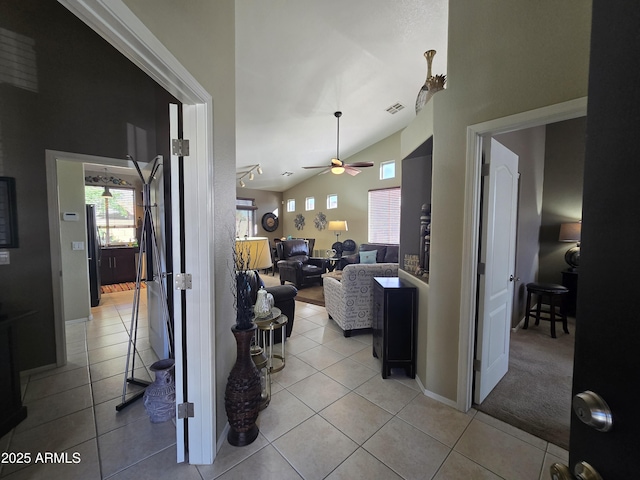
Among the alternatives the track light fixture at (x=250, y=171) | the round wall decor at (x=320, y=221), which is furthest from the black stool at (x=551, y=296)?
the track light fixture at (x=250, y=171)

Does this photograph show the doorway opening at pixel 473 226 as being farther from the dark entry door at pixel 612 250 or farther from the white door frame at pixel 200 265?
the white door frame at pixel 200 265

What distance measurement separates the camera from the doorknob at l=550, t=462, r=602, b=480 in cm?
51

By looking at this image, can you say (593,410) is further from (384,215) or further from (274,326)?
(384,215)

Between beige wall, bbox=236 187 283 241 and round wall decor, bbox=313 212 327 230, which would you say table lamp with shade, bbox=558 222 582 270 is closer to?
round wall decor, bbox=313 212 327 230

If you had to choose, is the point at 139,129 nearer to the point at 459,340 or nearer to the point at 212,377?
the point at 212,377

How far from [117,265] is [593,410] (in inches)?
320

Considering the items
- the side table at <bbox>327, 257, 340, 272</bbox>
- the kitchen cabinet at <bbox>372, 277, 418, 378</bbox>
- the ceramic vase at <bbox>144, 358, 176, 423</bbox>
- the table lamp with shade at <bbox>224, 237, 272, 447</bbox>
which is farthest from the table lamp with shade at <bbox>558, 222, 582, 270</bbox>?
the ceramic vase at <bbox>144, 358, 176, 423</bbox>

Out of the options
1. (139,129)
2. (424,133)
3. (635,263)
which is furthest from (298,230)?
(635,263)

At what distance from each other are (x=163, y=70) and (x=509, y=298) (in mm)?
3096

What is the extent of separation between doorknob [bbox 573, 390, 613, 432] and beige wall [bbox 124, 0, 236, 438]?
1606mm

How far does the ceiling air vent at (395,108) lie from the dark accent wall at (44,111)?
415cm

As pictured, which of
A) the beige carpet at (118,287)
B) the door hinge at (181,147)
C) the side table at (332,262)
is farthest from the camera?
the side table at (332,262)

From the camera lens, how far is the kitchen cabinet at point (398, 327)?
2434 millimetres

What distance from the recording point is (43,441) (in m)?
1.73
